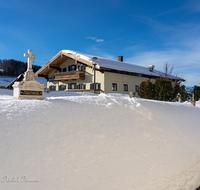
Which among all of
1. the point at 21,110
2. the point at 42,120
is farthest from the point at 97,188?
the point at 21,110

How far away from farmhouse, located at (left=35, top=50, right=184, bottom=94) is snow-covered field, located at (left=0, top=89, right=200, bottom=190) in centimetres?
1262

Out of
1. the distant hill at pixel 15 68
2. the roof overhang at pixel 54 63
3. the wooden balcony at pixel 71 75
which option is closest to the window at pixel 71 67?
the wooden balcony at pixel 71 75

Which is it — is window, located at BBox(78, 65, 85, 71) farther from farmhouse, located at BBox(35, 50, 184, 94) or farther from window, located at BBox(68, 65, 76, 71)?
window, located at BBox(68, 65, 76, 71)

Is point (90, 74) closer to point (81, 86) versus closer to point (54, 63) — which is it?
point (81, 86)

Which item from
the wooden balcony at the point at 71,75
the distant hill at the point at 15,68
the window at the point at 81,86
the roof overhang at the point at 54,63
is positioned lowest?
the window at the point at 81,86

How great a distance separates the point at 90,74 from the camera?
2277cm

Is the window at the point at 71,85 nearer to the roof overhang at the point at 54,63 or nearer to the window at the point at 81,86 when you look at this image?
the window at the point at 81,86

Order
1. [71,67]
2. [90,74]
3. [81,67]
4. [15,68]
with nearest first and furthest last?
[90,74]
[81,67]
[71,67]
[15,68]

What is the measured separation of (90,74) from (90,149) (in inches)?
709

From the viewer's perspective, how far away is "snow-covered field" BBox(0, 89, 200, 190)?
427 cm

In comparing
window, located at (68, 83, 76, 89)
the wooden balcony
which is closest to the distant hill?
the wooden balcony

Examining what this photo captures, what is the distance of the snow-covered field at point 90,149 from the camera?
14.0 ft

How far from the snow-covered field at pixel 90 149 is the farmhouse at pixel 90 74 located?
12.6 meters

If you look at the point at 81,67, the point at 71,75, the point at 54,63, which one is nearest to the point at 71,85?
the point at 71,75
